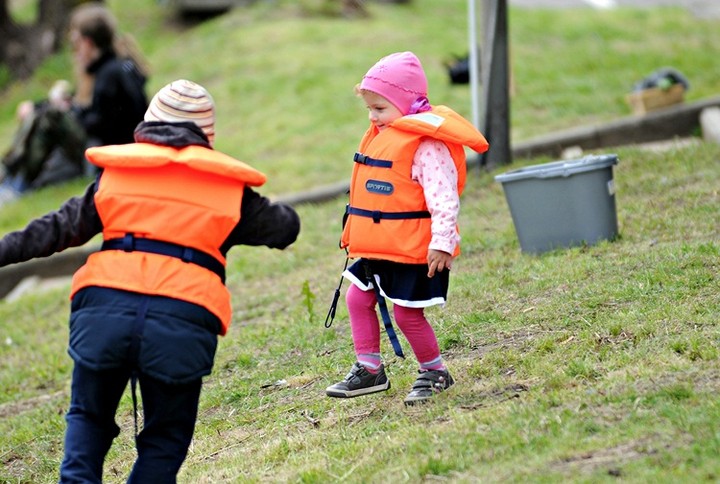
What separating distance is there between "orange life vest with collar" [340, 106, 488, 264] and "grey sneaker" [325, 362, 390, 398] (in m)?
0.56

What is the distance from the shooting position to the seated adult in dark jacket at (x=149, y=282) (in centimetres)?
398

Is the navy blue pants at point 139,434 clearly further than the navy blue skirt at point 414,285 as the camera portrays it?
No

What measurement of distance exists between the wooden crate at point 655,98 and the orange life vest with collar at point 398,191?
7.28 m

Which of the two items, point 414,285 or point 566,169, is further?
point 566,169

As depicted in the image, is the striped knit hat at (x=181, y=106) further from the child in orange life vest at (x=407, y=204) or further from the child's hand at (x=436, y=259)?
the child's hand at (x=436, y=259)

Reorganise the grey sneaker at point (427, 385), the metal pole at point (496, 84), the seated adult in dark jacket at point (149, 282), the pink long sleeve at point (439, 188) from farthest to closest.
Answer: the metal pole at point (496, 84)
the grey sneaker at point (427, 385)
the pink long sleeve at point (439, 188)
the seated adult in dark jacket at point (149, 282)

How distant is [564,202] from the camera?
23.4ft

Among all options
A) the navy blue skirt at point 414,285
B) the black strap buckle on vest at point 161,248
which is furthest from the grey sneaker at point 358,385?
the black strap buckle on vest at point 161,248

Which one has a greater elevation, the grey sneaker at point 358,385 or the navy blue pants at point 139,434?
the navy blue pants at point 139,434

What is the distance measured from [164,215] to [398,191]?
1169mm

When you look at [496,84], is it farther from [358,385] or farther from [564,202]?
[358,385]

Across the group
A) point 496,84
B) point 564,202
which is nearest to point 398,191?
point 564,202

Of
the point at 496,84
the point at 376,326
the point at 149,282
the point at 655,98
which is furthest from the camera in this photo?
the point at 655,98

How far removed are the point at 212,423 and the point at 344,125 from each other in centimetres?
779
